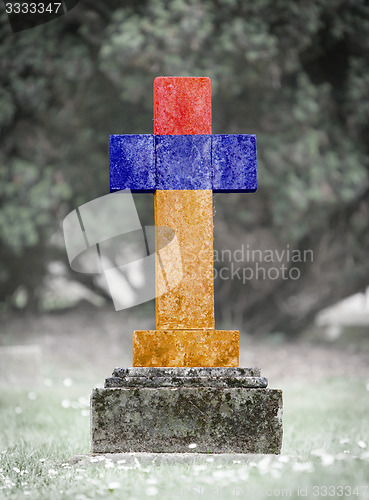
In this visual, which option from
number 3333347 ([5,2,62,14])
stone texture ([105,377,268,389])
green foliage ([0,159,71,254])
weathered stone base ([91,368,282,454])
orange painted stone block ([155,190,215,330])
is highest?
number 3333347 ([5,2,62,14])

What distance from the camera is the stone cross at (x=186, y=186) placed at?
11.9 feet

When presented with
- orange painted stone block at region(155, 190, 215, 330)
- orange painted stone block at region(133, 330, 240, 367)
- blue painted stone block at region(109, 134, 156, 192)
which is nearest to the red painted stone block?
blue painted stone block at region(109, 134, 156, 192)

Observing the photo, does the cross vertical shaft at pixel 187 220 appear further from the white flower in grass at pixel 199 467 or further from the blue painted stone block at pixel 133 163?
the white flower in grass at pixel 199 467

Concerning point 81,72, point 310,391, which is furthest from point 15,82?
point 310,391

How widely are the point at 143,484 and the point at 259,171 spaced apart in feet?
→ 20.8

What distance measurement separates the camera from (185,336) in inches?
143

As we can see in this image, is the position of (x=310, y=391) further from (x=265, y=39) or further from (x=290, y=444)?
(x=265, y=39)

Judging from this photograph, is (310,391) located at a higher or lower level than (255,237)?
lower

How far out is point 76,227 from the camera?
388 inches

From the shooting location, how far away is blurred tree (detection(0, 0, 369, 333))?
815 cm

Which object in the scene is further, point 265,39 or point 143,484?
point 265,39

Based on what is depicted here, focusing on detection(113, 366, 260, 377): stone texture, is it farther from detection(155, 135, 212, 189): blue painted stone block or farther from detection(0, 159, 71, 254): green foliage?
detection(0, 159, 71, 254): green foliage

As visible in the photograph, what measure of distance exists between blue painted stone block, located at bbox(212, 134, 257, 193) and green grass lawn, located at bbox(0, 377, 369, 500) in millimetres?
1677

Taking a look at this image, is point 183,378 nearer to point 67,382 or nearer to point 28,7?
point 67,382
